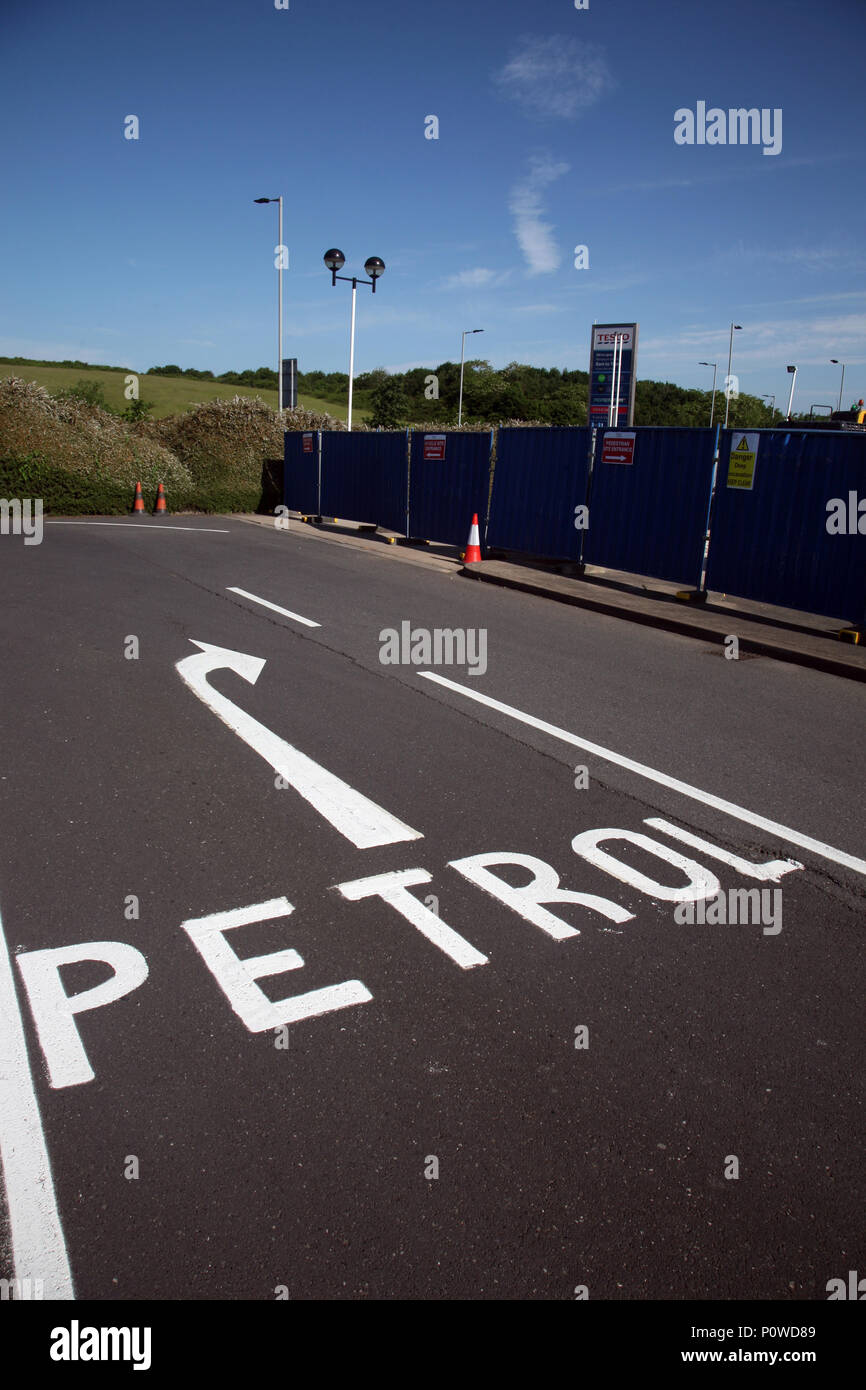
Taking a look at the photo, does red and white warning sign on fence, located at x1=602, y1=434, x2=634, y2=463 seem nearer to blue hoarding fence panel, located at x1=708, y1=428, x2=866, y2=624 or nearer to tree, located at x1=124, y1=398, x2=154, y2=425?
blue hoarding fence panel, located at x1=708, y1=428, x2=866, y2=624

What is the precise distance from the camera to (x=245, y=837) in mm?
4816

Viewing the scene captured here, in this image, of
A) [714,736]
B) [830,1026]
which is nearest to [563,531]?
[714,736]

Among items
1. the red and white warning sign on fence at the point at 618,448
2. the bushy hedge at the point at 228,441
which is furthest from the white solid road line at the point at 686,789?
the bushy hedge at the point at 228,441

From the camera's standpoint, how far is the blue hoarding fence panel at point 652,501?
39.2 ft

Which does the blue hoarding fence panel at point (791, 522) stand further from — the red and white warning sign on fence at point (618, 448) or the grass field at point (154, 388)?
the grass field at point (154, 388)

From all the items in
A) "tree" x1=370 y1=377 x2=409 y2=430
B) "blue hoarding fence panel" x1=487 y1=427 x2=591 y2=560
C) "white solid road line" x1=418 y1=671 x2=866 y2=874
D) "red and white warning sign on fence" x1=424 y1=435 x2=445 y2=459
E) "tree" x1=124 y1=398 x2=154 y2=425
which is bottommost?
"white solid road line" x1=418 y1=671 x2=866 y2=874

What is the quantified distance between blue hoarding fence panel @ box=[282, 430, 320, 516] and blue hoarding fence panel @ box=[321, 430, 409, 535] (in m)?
0.57

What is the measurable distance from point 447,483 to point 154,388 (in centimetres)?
6713

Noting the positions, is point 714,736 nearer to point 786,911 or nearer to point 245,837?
point 786,911

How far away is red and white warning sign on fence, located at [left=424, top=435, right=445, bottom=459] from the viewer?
56.6 feet

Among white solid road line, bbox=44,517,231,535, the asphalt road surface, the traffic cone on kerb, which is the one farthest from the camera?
white solid road line, bbox=44,517,231,535

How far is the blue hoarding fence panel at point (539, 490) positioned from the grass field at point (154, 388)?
49983 millimetres

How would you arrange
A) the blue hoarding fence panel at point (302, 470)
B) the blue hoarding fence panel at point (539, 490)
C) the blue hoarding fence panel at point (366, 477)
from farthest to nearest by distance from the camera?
the blue hoarding fence panel at point (302, 470)
the blue hoarding fence panel at point (366, 477)
the blue hoarding fence panel at point (539, 490)

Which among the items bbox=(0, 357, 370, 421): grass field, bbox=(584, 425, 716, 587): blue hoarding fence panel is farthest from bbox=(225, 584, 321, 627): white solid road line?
bbox=(0, 357, 370, 421): grass field
